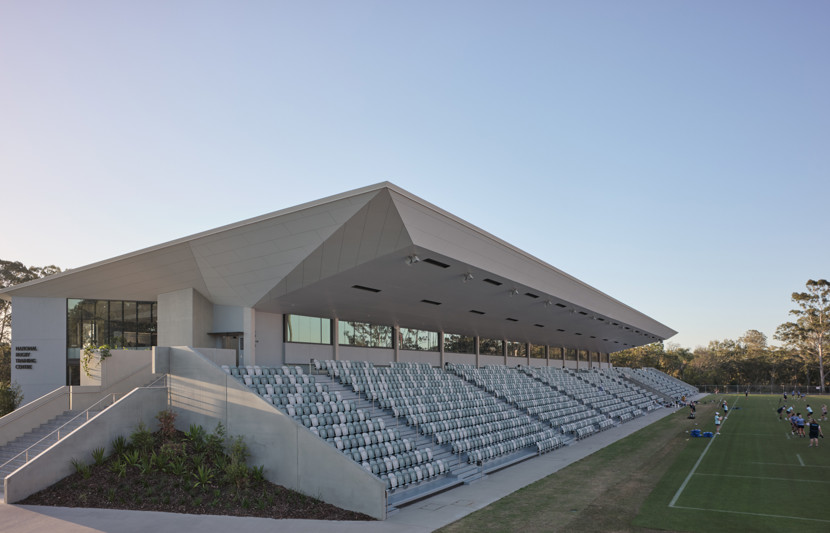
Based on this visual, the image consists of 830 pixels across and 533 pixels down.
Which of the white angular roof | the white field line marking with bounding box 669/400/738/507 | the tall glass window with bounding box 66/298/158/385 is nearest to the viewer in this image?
the white field line marking with bounding box 669/400/738/507

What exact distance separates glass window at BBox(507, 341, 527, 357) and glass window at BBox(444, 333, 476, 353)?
760 centimetres

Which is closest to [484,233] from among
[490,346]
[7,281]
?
[490,346]

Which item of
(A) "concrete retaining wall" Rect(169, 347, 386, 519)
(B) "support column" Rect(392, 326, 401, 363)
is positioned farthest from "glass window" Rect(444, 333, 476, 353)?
(A) "concrete retaining wall" Rect(169, 347, 386, 519)

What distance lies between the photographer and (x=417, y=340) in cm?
3809

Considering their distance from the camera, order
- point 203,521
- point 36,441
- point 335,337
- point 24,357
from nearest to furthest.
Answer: point 203,521 → point 36,441 → point 24,357 → point 335,337

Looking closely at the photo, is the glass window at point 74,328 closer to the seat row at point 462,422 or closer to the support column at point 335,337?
the support column at point 335,337

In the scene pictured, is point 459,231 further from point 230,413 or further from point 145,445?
point 145,445

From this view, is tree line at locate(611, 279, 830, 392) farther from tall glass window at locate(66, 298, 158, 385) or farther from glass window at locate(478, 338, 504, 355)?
tall glass window at locate(66, 298, 158, 385)

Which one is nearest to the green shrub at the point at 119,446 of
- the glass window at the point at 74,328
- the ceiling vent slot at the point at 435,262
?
the ceiling vent slot at the point at 435,262

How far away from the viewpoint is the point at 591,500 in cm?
1609

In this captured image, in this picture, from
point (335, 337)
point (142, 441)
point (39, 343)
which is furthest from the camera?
point (335, 337)

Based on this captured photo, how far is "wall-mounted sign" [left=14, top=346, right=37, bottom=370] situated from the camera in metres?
26.5

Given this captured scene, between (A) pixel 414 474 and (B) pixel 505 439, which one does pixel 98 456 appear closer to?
(A) pixel 414 474

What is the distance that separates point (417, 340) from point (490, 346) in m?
12.3
